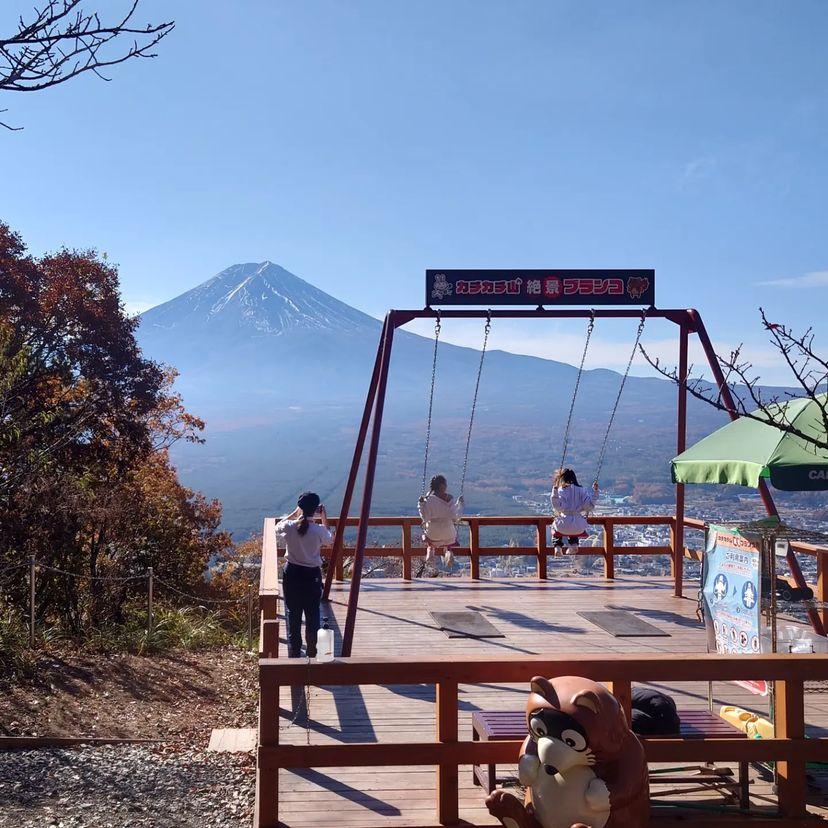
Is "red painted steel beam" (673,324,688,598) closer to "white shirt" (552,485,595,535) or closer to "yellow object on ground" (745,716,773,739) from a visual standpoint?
"white shirt" (552,485,595,535)

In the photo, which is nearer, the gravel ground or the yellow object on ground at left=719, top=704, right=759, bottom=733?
the yellow object on ground at left=719, top=704, right=759, bottom=733

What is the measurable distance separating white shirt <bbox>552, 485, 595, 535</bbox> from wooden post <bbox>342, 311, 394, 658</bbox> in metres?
3.33

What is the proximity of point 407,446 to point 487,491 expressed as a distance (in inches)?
2327

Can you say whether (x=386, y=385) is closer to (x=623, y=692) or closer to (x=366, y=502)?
(x=366, y=502)

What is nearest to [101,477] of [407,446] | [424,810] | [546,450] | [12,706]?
[12,706]

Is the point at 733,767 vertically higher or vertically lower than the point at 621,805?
lower

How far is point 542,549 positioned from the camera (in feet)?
39.6

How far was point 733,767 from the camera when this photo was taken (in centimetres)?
524

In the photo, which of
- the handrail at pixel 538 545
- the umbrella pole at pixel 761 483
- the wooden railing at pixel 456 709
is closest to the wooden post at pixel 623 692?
the wooden railing at pixel 456 709

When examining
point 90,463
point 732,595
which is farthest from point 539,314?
point 90,463

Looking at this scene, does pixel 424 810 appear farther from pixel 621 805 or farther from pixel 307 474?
pixel 307 474

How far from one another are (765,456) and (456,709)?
3462 millimetres

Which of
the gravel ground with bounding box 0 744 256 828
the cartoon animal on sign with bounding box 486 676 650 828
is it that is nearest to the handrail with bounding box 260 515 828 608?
the gravel ground with bounding box 0 744 256 828

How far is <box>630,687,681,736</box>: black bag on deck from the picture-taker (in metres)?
4.47
